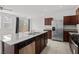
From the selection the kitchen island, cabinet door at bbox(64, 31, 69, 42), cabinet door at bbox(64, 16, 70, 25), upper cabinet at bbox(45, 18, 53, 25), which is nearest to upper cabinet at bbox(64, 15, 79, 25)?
cabinet door at bbox(64, 16, 70, 25)

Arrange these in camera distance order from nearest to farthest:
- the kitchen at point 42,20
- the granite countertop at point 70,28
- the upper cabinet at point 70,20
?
the kitchen at point 42,20 < the upper cabinet at point 70,20 < the granite countertop at point 70,28

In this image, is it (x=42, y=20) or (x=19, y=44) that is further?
→ (x=42, y=20)

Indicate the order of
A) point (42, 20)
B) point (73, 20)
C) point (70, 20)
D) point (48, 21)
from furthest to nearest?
point (42, 20) < point (48, 21) < point (70, 20) < point (73, 20)

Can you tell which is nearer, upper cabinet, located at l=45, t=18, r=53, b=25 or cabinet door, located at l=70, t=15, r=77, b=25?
cabinet door, located at l=70, t=15, r=77, b=25

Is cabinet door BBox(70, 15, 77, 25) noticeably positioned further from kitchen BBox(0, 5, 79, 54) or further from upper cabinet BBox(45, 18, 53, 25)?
upper cabinet BBox(45, 18, 53, 25)

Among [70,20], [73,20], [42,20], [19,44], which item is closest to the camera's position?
[19,44]

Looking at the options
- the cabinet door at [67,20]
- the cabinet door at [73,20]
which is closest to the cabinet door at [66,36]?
the cabinet door at [67,20]

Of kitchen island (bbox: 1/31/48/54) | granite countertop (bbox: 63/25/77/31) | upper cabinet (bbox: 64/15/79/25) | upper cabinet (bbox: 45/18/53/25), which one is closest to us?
kitchen island (bbox: 1/31/48/54)

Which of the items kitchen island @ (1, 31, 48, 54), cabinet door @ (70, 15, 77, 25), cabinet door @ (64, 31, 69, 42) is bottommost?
cabinet door @ (64, 31, 69, 42)

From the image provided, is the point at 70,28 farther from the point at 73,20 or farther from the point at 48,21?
the point at 48,21

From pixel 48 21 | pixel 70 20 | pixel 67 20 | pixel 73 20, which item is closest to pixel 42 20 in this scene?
pixel 48 21

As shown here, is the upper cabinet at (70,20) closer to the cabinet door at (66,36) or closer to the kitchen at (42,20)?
the kitchen at (42,20)
